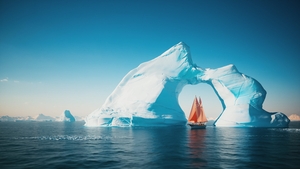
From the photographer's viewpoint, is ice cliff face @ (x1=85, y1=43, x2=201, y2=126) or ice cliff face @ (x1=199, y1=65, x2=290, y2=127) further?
ice cliff face @ (x1=199, y1=65, x2=290, y2=127)

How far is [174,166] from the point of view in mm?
14539

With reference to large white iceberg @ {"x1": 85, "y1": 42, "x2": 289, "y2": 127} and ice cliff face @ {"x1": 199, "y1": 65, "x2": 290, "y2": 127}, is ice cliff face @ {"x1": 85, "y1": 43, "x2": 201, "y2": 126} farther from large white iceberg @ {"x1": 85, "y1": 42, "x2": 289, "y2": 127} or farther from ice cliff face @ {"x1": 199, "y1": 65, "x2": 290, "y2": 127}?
ice cliff face @ {"x1": 199, "y1": 65, "x2": 290, "y2": 127}

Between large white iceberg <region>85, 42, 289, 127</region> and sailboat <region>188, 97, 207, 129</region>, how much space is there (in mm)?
3920

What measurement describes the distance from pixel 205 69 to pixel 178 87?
10791mm

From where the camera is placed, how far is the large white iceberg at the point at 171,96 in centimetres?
5522

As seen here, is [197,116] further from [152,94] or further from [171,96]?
[152,94]

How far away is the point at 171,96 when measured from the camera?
197 feet

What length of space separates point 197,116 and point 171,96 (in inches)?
399

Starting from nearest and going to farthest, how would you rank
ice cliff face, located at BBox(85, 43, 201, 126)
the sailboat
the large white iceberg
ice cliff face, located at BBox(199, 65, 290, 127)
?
the sailboat < ice cliff face, located at BBox(85, 43, 201, 126) < the large white iceberg < ice cliff face, located at BBox(199, 65, 290, 127)

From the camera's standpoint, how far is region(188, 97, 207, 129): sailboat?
54.2 metres

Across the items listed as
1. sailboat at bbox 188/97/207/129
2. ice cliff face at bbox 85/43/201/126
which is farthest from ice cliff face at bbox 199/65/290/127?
ice cliff face at bbox 85/43/201/126

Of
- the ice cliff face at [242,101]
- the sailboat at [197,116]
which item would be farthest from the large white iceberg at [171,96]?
the sailboat at [197,116]

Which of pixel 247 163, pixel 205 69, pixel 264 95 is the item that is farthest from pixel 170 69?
pixel 247 163

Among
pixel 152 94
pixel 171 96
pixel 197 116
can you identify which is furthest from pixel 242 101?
pixel 152 94
